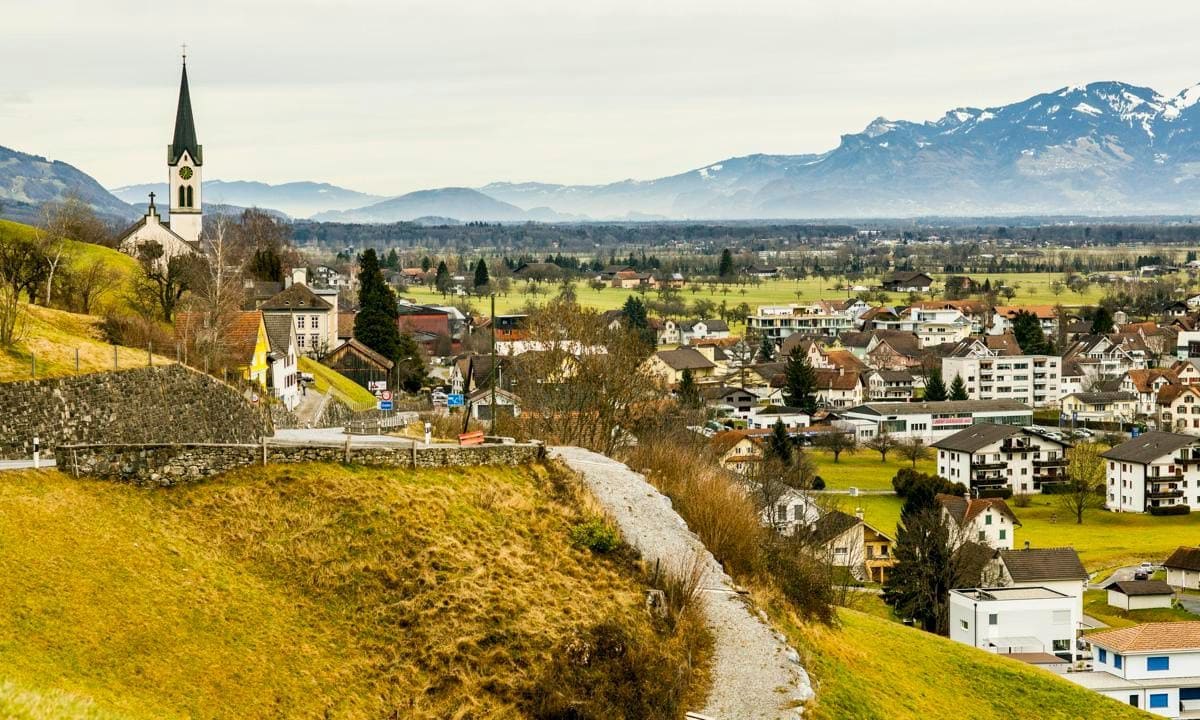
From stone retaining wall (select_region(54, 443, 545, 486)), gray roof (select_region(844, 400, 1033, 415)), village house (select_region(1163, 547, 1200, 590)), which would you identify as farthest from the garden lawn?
stone retaining wall (select_region(54, 443, 545, 486))

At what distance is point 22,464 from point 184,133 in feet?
158

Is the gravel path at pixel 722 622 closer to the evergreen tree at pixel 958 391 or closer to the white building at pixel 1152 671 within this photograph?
the white building at pixel 1152 671

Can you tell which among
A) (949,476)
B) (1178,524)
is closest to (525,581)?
(1178,524)

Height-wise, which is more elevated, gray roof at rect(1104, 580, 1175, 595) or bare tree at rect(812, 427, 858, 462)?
bare tree at rect(812, 427, 858, 462)

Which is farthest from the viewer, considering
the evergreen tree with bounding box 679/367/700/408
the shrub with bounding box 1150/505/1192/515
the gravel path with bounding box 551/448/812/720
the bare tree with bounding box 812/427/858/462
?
the bare tree with bounding box 812/427/858/462

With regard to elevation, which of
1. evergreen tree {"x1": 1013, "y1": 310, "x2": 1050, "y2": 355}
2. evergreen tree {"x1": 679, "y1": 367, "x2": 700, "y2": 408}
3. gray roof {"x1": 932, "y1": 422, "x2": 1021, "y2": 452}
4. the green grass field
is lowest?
gray roof {"x1": 932, "y1": 422, "x2": 1021, "y2": 452}

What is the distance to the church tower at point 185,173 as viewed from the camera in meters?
64.0

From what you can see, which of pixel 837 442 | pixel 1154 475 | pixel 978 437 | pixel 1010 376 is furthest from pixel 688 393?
pixel 1010 376

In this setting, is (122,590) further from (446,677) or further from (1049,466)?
(1049,466)

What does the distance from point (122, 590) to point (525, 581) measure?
16.2 ft

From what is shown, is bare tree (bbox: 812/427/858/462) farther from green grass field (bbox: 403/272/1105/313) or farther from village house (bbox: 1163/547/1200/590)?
green grass field (bbox: 403/272/1105/313)

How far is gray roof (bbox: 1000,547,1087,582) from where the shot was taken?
4266 centimetres

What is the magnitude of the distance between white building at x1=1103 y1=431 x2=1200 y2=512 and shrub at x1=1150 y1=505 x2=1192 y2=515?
0.84 feet

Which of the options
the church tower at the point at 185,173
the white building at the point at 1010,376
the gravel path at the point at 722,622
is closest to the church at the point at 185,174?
the church tower at the point at 185,173
